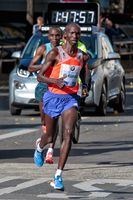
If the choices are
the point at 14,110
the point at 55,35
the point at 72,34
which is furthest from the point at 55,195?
the point at 14,110

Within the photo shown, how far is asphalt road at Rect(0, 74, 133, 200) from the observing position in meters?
11.2

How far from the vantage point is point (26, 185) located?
1170cm

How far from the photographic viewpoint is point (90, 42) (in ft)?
71.3

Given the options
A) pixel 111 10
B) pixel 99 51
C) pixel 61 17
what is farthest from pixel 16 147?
pixel 111 10

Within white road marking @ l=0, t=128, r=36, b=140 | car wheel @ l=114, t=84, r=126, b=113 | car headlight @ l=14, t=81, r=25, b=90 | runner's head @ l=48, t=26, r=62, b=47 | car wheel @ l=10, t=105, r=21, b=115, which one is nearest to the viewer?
runner's head @ l=48, t=26, r=62, b=47

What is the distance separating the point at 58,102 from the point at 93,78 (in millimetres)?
9049

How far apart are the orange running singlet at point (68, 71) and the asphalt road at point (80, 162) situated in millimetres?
1081

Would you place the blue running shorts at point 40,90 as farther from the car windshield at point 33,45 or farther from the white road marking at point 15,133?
the car windshield at point 33,45

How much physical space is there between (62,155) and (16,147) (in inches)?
192

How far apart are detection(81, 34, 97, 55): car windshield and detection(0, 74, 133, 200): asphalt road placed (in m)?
1.37

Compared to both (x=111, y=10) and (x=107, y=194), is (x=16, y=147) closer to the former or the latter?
(x=107, y=194)

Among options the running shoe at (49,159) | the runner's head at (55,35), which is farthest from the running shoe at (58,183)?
the runner's head at (55,35)

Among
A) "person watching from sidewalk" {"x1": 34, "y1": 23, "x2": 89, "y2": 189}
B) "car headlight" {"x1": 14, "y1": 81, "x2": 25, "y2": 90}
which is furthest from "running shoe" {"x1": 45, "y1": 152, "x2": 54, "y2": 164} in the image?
"car headlight" {"x1": 14, "y1": 81, "x2": 25, "y2": 90}

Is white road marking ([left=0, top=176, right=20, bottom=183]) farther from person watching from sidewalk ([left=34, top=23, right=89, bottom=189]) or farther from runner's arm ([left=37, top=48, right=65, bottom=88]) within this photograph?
runner's arm ([left=37, top=48, right=65, bottom=88])
